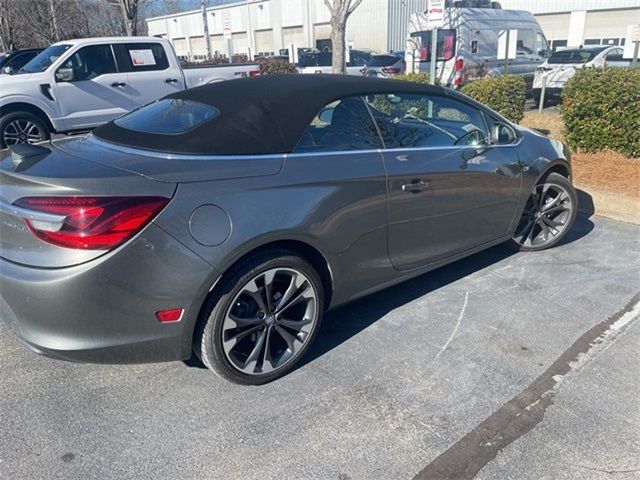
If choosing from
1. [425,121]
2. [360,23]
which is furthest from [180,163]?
→ [360,23]

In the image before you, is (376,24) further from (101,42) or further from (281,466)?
(281,466)

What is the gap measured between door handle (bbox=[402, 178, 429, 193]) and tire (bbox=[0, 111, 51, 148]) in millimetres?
7353

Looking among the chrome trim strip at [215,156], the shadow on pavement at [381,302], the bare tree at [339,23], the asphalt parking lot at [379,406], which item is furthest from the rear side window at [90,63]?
the shadow on pavement at [381,302]

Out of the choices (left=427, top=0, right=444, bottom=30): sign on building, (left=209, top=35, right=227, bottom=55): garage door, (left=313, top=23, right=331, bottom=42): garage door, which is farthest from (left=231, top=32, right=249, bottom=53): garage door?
(left=427, top=0, right=444, bottom=30): sign on building

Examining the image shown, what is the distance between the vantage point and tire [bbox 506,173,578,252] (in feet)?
14.7

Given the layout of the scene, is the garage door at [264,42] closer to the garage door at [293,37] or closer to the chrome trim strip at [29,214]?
the garage door at [293,37]

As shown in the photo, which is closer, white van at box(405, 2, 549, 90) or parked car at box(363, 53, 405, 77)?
white van at box(405, 2, 549, 90)

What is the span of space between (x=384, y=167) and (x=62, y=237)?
179 cm

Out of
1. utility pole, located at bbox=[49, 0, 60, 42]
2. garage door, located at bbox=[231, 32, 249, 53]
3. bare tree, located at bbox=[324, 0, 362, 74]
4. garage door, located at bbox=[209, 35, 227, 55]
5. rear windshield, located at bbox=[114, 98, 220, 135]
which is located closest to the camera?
rear windshield, located at bbox=[114, 98, 220, 135]

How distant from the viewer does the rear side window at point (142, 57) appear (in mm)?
9266

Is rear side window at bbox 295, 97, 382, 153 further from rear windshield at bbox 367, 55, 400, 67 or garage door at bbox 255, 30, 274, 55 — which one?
garage door at bbox 255, 30, 274, 55

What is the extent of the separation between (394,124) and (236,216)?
4.73ft

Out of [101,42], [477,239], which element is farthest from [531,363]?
[101,42]

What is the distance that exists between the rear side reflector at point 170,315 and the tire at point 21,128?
7289 millimetres
